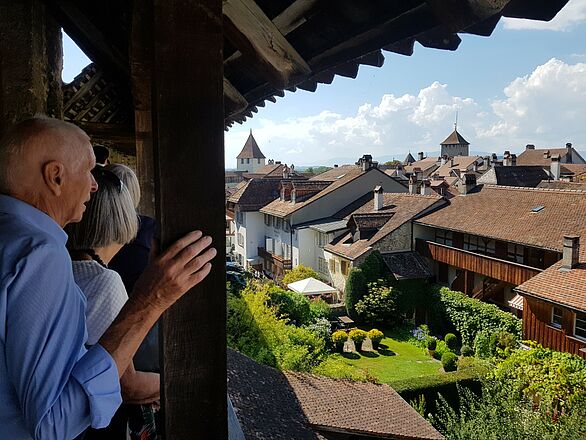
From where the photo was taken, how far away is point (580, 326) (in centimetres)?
1455

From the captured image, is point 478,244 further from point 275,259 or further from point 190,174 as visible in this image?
point 190,174

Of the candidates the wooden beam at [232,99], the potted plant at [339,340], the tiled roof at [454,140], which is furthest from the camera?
the tiled roof at [454,140]

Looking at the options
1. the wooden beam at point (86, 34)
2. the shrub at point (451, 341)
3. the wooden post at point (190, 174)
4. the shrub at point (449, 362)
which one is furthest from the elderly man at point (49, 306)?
the shrub at point (451, 341)

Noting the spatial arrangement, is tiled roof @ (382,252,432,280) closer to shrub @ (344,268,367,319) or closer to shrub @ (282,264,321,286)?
shrub @ (344,268,367,319)

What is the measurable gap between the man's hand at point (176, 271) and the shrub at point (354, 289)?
2072 cm

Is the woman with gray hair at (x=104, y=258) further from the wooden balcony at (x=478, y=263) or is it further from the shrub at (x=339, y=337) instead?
the wooden balcony at (x=478, y=263)

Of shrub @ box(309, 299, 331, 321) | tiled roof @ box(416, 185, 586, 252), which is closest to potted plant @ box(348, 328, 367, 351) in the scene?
shrub @ box(309, 299, 331, 321)

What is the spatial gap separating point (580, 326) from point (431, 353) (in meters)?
5.51

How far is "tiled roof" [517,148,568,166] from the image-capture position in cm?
5339

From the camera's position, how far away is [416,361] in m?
17.9

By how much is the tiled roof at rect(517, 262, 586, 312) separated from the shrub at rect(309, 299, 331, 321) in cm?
806

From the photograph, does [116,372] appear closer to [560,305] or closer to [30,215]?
[30,215]

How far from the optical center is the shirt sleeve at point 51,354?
2.87 feet

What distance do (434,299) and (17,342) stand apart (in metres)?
21.7
